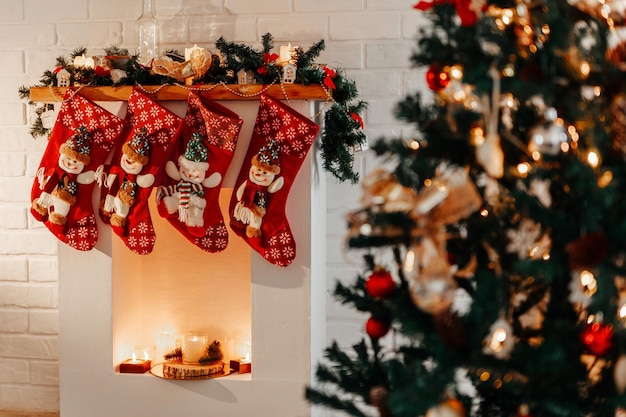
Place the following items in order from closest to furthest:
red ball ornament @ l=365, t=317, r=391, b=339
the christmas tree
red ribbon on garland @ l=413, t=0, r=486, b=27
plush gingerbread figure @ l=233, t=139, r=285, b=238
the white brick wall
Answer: the christmas tree < red ribbon on garland @ l=413, t=0, r=486, b=27 < red ball ornament @ l=365, t=317, r=391, b=339 < plush gingerbread figure @ l=233, t=139, r=285, b=238 < the white brick wall

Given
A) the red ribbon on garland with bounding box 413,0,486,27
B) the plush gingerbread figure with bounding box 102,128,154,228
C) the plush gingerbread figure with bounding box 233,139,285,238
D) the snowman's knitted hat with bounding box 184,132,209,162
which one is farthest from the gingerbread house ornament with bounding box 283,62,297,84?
the red ribbon on garland with bounding box 413,0,486,27

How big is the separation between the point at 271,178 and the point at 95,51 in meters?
0.94

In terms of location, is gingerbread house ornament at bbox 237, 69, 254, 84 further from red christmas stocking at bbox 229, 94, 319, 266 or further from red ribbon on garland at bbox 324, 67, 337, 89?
red ribbon on garland at bbox 324, 67, 337, 89

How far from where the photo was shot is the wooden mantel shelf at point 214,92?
2.19m

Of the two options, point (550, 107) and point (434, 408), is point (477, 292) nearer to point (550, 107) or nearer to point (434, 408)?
point (434, 408)

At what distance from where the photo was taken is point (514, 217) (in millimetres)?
1169

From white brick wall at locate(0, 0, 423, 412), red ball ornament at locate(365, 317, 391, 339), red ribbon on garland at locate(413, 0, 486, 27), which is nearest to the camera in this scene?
red ribbon on garland at locate(413, 0, 486, 27)

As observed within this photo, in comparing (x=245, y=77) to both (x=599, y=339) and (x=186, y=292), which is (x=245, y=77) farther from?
(x=599, y=339)

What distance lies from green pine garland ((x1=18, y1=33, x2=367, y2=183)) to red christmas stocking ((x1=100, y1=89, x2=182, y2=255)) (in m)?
0.11

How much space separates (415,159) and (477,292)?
0.23 metres

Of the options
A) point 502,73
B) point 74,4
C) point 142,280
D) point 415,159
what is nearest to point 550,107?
point 502,73

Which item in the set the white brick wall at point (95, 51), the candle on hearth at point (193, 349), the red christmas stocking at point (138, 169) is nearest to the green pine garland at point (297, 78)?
the red christmas stocking at point (138, 169)

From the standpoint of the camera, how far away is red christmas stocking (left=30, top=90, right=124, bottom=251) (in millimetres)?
2268

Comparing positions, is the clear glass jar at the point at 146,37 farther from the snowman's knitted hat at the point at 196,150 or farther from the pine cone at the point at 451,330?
the pine cone at the point at 451,330
